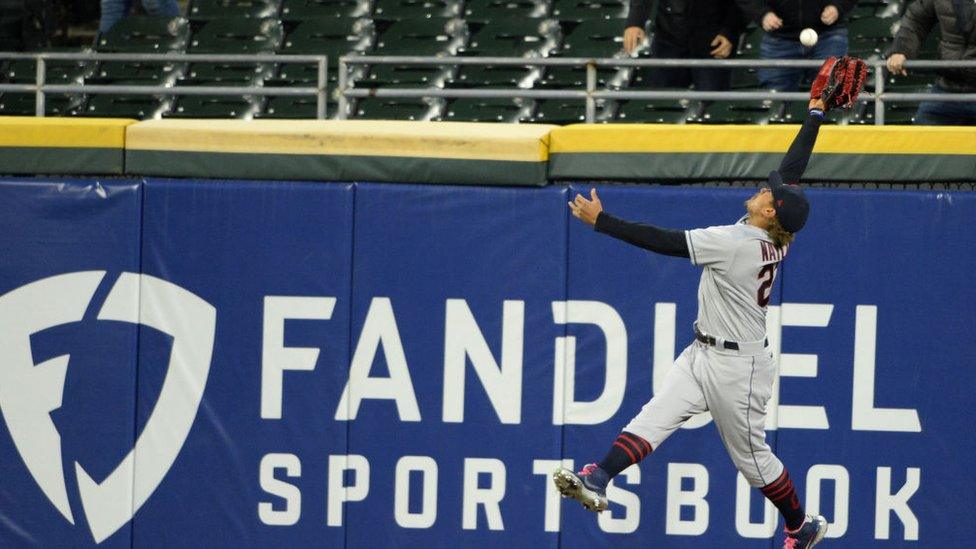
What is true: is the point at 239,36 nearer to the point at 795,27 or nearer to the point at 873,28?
the point at 795,27

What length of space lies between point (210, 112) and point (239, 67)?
0.67 meters

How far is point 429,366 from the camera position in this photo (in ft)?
26.5

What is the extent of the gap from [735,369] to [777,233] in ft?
2.28

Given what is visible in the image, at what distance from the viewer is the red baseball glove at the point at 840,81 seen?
7102 mm

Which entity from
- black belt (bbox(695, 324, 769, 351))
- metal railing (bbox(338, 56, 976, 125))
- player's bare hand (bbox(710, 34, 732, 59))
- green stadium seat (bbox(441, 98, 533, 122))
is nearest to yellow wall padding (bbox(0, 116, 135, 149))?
metal railing (bbox(338, 56, 976, 125))

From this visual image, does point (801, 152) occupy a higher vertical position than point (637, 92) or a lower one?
lower

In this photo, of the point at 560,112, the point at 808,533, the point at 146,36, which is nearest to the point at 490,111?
the point at 560,112

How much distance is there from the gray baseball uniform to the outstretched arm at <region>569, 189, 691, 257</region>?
0.31 m

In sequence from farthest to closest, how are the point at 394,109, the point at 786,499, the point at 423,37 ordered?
1. the point at 423,37
2. the point at 394,109
3. the point at 786,499

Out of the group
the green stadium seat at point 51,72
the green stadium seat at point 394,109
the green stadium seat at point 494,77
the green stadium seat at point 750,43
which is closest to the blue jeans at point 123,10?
the green stadium seat at point 51,72

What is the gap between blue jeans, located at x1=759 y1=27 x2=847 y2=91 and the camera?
8.97 metres

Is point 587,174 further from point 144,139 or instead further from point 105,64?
point 105,64

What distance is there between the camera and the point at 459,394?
318 inches

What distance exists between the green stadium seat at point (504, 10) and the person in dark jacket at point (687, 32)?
1.72 metres
